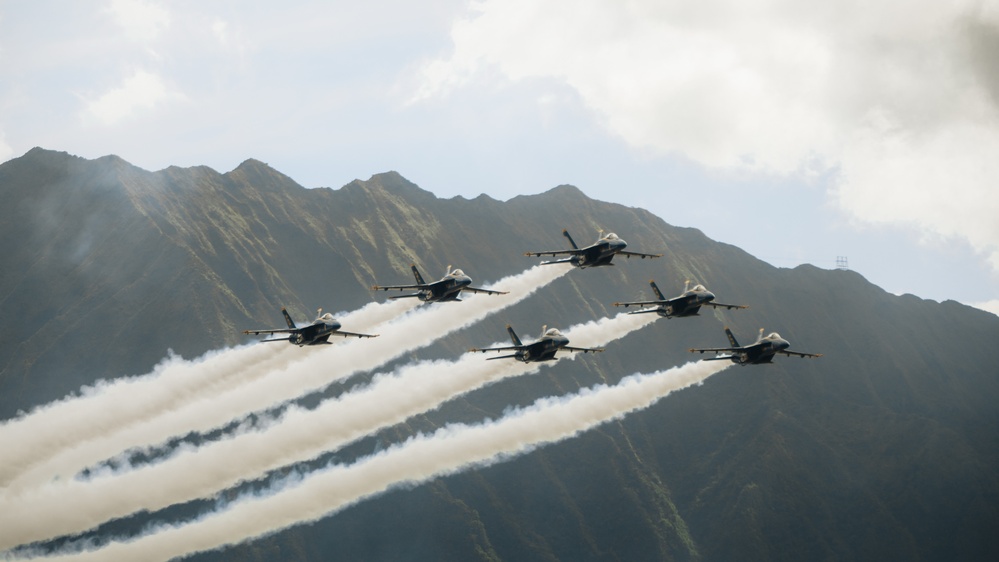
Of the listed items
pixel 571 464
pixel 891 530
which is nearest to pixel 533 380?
pixel 571 464

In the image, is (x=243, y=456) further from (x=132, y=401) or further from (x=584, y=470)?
(x=584, y=470)

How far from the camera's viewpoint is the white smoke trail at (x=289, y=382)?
9262 cm

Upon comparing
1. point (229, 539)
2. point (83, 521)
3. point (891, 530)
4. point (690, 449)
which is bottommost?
point (891, 530)

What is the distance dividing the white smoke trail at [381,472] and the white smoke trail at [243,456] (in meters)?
3.63

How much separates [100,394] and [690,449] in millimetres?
120156

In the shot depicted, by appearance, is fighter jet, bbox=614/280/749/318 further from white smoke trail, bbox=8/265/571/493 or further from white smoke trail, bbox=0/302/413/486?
white smoke trail, bbox=0/302/413/486

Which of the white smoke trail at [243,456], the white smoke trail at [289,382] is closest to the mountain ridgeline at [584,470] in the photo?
the white smoke trail at [289,382]

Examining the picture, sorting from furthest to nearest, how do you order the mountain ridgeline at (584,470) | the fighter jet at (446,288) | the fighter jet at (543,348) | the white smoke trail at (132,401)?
the mountain ridgeline at (584,470) < the white smoke trail at (132,401) < the fighter jet at (446,288) < the fighter jet at (543,348)

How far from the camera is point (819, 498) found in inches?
7131

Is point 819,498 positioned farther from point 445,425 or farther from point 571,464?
point 445,425

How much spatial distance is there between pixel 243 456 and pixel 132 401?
12649mm

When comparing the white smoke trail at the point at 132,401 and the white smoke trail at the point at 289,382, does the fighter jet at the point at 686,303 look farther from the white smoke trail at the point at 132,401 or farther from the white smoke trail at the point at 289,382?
the white smoke trail at the point at 132,401

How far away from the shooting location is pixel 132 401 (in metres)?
97.5

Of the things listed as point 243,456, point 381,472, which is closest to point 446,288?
point 381,472
